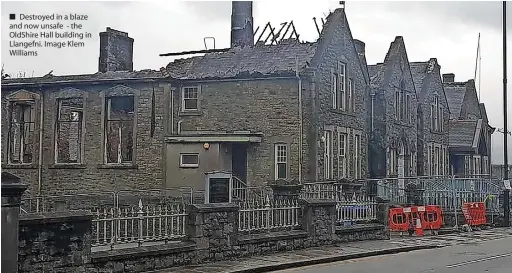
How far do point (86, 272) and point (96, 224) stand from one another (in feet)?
3.64

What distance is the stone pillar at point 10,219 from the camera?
36.3ft

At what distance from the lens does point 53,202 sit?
30.0 m

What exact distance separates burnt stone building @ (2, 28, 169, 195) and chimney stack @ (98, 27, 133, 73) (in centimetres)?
250

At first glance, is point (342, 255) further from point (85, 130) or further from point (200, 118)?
point (85, 130)

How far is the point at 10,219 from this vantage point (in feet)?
36.7

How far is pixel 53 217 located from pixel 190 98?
17.4m

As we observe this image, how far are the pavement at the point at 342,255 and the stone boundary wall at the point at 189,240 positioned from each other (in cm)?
30

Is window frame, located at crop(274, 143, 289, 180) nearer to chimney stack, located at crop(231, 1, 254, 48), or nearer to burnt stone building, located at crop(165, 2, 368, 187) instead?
burnt stone building, located at crop(165, 2, 368, 187)

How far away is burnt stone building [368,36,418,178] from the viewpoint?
35.9 m

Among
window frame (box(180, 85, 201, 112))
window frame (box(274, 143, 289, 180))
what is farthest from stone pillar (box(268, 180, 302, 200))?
window frame (box(180, 85, 201, 112))

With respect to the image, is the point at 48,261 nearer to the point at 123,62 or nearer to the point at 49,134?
the point at 49,134

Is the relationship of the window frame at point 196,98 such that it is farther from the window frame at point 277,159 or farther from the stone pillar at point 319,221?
the stone pillar at point 319,221

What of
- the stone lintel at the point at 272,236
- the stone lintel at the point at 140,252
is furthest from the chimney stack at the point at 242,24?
the stone lintel at the point at 140,252

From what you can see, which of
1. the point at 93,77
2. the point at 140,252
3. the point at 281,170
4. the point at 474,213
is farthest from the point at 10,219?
the point at 474,213
